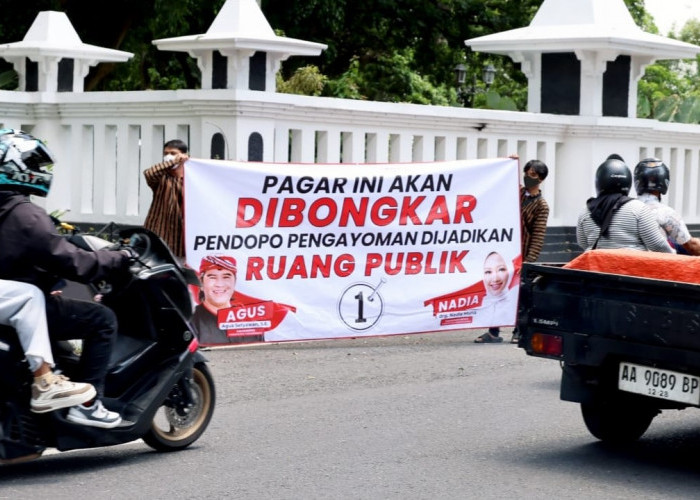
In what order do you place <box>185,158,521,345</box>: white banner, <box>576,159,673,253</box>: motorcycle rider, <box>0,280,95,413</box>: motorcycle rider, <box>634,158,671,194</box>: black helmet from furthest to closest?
<box>185,158,521,345</box>: white banner → <box>634,158,671,194</box>: black helmet → <box>576,159,673,253</box>: motorcycle rider → <box>0,280,95,413</box>: motorcycle rider

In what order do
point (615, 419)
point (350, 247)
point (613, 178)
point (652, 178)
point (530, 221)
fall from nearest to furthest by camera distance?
point (615, 419), point (613, 178), point (652, 178), point (350, 247), point (530, 221)

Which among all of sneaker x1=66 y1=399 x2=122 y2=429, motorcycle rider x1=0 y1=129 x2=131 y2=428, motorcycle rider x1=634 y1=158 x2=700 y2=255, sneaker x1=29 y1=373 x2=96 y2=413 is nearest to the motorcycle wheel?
sneaker x1=66 y1=399 x2=122 y2=429

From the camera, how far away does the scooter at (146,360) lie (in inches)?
270

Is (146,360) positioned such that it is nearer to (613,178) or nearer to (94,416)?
(94,416)

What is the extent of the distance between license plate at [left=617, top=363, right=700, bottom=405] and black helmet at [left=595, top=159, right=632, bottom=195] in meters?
1.88

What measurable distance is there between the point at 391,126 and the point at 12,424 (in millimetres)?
8097

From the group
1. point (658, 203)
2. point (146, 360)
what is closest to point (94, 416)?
point (146, 360)

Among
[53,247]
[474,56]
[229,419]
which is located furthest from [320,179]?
[474,56]

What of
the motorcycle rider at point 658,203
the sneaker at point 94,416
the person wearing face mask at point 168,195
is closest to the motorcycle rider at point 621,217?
the motorcycle rider at point 658,203

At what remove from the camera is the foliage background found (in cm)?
2281

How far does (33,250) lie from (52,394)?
67 centimetres

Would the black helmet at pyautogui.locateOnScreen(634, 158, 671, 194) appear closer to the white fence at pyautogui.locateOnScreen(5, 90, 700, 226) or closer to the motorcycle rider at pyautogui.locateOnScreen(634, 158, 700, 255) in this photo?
the motorcycle rider at pyautogui.locateOnScreen(634, 158, 700, 255)

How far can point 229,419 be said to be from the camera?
8.59 meters

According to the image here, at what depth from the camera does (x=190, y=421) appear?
7.57 meters
